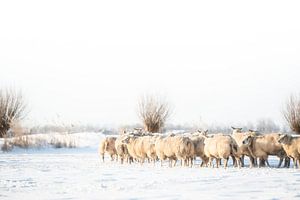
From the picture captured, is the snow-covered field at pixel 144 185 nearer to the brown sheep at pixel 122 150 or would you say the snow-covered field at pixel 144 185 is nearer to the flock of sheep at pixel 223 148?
the flock of sheep at pixel 223 148

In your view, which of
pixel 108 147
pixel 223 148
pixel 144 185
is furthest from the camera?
pixel 108 147

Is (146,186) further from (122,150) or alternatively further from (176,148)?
(122,150)

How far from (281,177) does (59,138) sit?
19692 millimetres

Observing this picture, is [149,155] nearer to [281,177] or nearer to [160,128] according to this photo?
[281,177]

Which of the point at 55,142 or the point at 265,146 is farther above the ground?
the point at 55,142

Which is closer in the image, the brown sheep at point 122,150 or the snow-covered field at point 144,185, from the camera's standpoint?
the snow-covered field at point 144,185

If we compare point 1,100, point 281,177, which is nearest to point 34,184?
point 281,177

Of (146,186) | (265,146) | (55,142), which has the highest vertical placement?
(55,142)

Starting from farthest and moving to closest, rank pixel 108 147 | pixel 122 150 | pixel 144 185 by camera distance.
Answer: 1. pixel 108 147
2. pixel 122 150
3. pixel 144 185

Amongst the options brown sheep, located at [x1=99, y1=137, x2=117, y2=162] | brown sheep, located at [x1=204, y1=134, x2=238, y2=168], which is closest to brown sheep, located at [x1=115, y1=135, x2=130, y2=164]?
brown sheep, located at [x1=99, y1=137, x2=117, y2=162]

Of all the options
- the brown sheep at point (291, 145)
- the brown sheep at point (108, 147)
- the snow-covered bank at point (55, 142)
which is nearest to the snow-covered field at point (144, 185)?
the brown sheep at point (291, 145)

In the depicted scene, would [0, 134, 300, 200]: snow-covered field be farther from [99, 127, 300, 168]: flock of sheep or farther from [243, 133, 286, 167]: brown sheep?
[243, 133, 286, 167]: brown sheep

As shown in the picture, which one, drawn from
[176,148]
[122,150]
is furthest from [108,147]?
[176,148]

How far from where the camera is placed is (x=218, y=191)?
34.0ft
